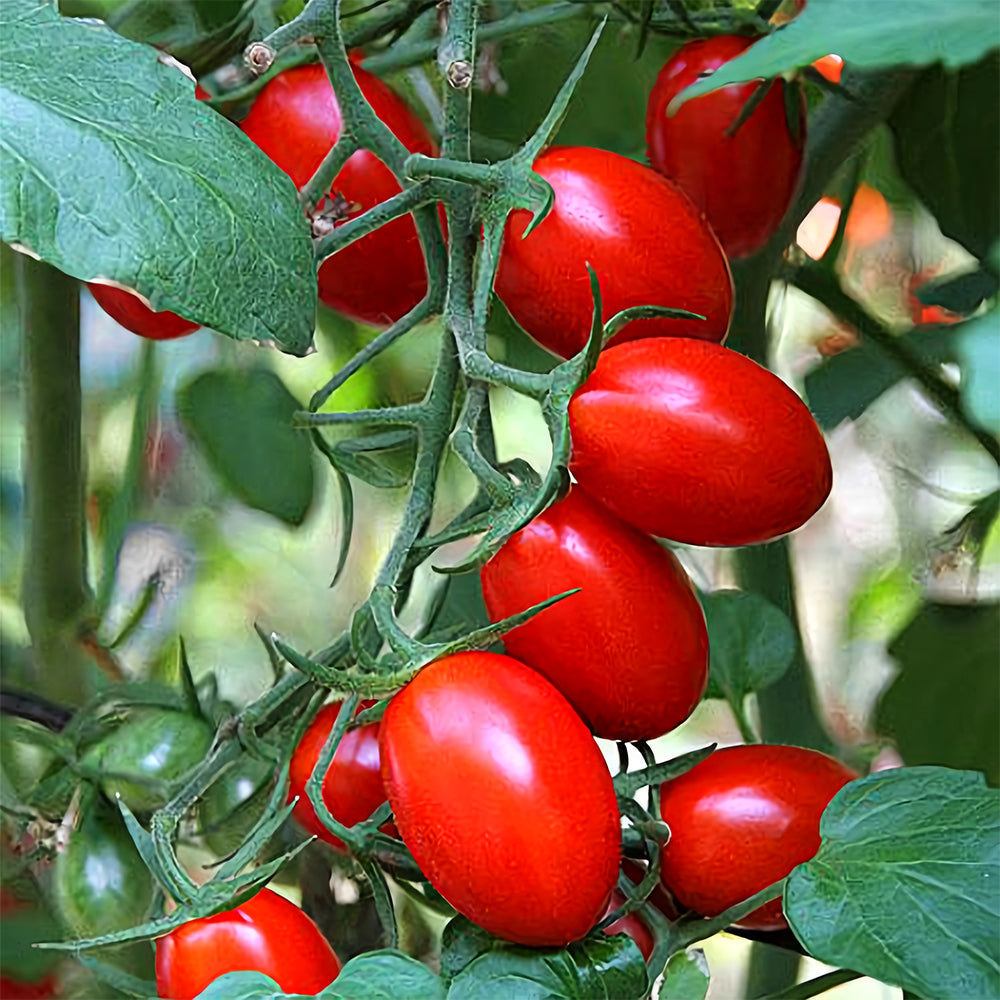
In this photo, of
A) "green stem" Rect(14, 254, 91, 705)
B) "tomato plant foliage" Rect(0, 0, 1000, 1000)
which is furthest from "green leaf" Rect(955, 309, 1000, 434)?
"green stem" Rect(14, 254, 91, 705)

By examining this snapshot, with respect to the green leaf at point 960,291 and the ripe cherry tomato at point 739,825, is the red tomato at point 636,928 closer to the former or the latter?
the ripe cherry tomato at point 739,825

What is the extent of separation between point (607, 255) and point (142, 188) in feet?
0.31

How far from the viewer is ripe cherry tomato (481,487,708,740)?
0.25 metres

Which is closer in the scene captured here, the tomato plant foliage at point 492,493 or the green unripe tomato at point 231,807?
the tomato plant foliage at point 492,493

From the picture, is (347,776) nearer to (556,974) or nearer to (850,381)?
(556,974)

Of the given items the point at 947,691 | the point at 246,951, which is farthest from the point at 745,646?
the point at 246,951

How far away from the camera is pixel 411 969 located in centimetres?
23

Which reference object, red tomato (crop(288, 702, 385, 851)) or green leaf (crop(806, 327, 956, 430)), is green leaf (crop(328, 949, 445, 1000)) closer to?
red tomato (crop(288, 702, 385, 851))

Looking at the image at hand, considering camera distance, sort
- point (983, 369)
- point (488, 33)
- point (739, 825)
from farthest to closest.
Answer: point (488, 33) → point (739, 825) → point (983, 369)

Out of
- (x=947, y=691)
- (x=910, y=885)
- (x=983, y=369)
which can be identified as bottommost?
(x=947, y=691)

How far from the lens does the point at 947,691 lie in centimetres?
41

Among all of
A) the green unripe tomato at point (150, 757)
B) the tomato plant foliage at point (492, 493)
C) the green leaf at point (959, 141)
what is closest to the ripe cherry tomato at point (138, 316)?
the tomato plant foliage at point (492, 493)

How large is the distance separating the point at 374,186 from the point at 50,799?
197 mm

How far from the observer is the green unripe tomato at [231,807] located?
38 centimetres
